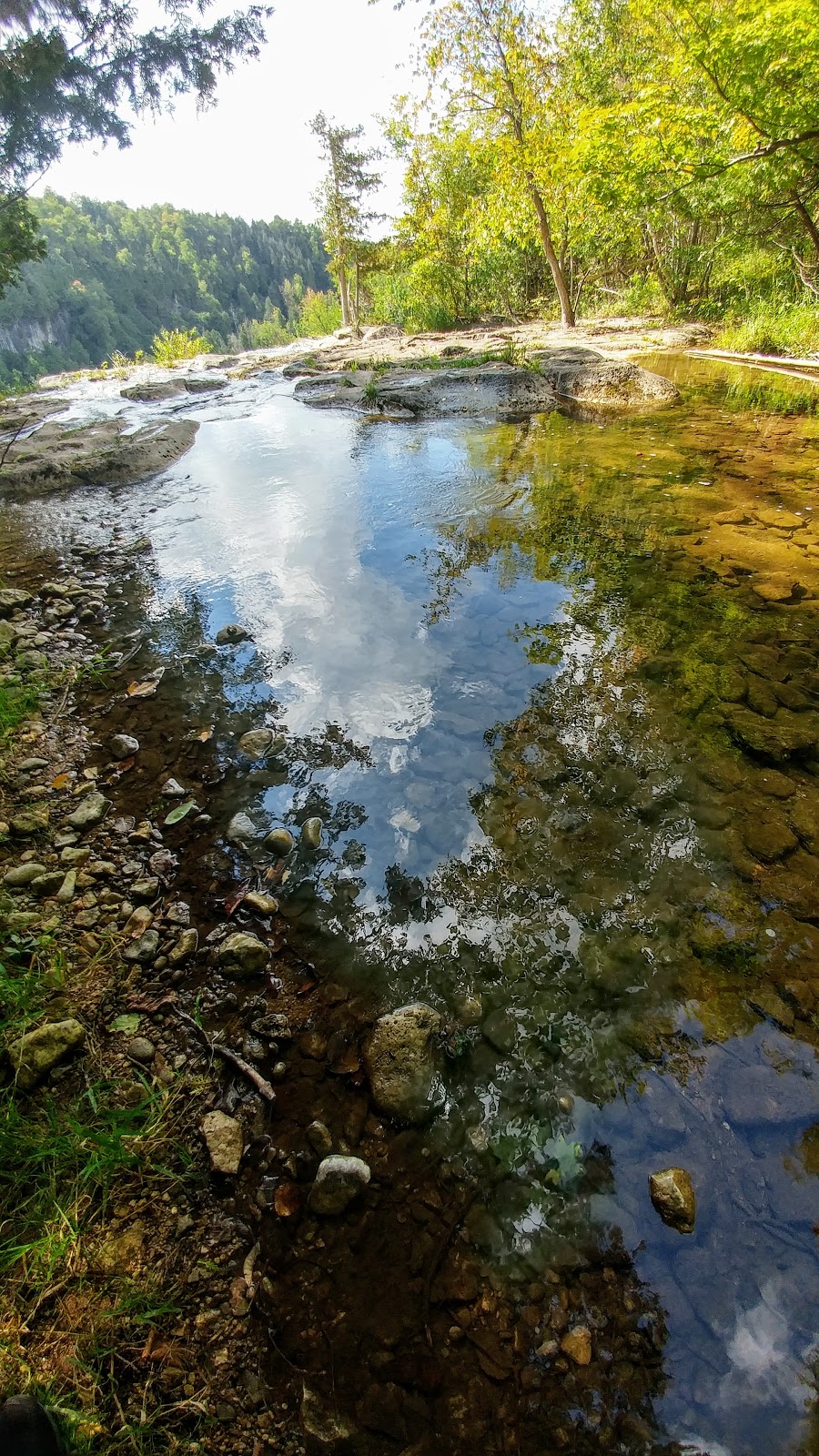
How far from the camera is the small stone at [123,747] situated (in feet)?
9.84

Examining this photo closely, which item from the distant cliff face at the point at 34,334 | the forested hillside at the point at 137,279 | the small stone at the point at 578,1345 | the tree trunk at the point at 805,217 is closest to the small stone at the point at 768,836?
the small stone at the point at 578,1345

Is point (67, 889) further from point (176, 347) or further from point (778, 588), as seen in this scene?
point (176, 347)

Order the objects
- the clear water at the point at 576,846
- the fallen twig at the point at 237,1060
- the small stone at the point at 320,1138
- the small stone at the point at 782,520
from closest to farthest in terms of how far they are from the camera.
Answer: the clear water at the point at 576,846, the small stone at the point at 320,1138, the fallen twig at the point at 237,1060, the small stone at the point at 782,520

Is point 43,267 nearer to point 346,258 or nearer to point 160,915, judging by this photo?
point 346,258

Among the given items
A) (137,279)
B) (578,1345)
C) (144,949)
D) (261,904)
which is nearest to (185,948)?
(144,949)

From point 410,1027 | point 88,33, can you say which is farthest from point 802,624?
point 88,33

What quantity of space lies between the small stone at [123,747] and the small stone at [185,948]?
50.4 inches

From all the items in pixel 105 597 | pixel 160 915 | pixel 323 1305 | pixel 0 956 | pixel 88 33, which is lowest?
pixel 323 1305

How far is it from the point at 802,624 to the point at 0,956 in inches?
181

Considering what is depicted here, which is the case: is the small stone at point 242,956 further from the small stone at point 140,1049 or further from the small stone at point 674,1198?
the small stone at point 674,1198

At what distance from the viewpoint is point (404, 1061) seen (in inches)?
69.2

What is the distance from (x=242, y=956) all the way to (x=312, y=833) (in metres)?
0.67

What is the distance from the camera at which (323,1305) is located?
133 cm

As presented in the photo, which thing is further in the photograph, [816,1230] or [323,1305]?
[816,1230]
